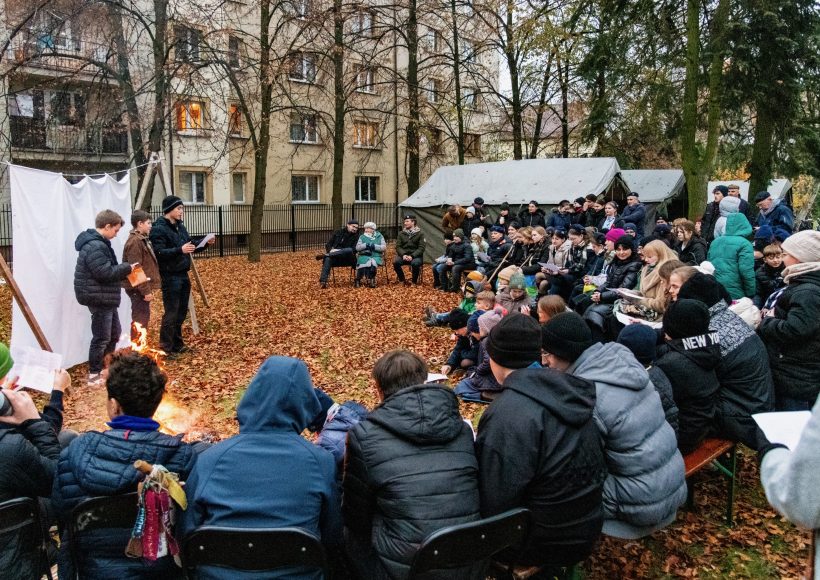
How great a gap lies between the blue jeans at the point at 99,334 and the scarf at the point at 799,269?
21.6ft

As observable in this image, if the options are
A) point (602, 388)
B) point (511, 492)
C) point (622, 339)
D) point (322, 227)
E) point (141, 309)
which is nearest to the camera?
point (511, 492)

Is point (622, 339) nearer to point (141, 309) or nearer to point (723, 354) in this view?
point (723, 354)

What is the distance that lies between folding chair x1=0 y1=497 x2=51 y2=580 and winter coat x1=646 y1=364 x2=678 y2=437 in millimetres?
3219

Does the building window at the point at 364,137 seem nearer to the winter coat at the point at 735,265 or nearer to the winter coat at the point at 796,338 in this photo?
the winter coat at the point at 735,265

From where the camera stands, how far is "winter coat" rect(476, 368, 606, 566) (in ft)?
8.93

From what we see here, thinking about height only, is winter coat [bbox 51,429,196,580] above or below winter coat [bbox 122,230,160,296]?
below

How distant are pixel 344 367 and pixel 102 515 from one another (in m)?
5.48

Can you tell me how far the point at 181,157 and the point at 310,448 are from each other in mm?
24300

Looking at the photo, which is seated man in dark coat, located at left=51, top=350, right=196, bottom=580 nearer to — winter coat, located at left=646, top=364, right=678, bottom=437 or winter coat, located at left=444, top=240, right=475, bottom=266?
winter coat, located at left=646, top=364, right=678, bottom=437

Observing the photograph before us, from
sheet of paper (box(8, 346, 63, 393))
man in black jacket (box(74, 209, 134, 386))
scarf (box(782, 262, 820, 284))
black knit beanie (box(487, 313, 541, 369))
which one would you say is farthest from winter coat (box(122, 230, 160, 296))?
scarf (box(782, 262, 820, 284))

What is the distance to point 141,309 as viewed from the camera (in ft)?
25.7

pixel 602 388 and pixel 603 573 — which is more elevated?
pixel 602 388

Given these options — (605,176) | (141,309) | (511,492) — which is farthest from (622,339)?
(605,176)

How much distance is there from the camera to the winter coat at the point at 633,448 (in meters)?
3.16
